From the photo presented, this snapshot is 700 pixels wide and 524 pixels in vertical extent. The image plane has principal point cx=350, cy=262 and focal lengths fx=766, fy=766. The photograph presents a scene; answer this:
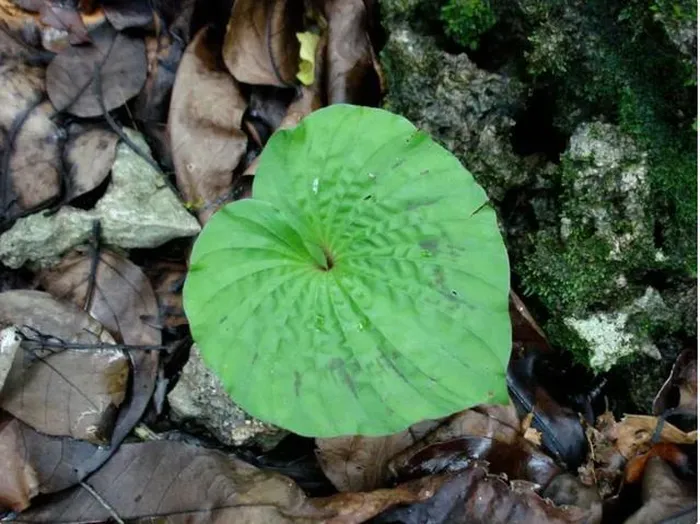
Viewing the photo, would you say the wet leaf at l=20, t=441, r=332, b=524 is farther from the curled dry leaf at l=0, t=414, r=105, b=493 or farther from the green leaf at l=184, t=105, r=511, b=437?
the green leaf at l=184, t=105, r=511, b=437

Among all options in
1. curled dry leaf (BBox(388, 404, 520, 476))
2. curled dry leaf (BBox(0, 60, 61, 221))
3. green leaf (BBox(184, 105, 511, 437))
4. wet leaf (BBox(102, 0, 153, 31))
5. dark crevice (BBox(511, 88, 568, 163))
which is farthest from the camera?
wet leaf (BBox(102, 0, 153, 31))

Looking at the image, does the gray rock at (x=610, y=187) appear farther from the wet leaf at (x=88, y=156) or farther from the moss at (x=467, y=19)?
the wet leaf at (x=88, y=156)

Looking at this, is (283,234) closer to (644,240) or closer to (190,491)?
(190,491)

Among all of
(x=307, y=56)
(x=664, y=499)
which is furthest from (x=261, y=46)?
(x=664, y=499)

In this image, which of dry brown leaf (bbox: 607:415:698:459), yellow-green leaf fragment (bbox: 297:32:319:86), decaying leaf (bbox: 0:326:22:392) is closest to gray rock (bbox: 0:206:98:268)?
decaying leaf (bbox: 0:326:22:392)

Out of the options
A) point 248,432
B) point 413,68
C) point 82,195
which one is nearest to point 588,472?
point 248,432

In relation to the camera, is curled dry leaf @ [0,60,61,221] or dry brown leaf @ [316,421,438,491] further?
curled dry leaf @ [0,60,61,221]
